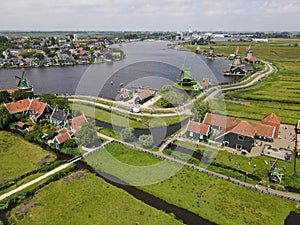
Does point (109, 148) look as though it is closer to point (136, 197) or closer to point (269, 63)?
point (136, 197)

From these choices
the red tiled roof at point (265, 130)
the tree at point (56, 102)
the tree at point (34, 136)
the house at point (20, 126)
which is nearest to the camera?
the red tiled roof at point (265, 130)

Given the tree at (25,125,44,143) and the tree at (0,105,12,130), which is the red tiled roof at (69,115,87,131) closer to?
the tree at (25,125,44,143)

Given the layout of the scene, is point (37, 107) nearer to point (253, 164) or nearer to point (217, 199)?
point (217, 199)

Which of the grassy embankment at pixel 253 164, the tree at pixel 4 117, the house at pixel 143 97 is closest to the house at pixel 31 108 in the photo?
the tree at pixel 4 117

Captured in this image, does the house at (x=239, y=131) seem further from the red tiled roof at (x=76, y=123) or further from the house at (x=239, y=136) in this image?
the red tiled roof at (x=76, y=123)

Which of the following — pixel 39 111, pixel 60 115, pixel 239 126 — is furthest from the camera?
pixel 39 111

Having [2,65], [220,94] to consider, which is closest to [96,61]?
[2,65]

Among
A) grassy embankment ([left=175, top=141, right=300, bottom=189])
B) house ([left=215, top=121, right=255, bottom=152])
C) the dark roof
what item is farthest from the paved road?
grassy embankment ([left=175, top=141, right=300, bottom=189])

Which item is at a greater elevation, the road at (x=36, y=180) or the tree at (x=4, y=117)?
the tree at (x=4, y=117)

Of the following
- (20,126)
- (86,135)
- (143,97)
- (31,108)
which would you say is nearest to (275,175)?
(86,135)
